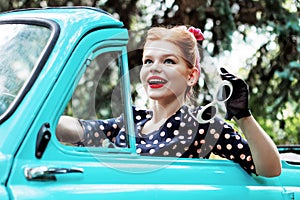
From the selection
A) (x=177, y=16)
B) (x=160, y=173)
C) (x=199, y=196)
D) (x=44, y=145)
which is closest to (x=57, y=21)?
(x=44, y=145)

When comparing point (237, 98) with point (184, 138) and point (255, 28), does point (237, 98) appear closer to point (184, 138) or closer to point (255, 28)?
point (184, 138)

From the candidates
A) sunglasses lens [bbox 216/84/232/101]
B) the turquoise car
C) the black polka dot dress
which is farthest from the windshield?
sunglasses lens [bbox 216/84/232/101]

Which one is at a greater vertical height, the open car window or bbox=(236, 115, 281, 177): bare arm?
the open car window

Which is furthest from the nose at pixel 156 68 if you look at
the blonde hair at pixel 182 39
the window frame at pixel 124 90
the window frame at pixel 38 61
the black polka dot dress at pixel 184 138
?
the window frame at pixel 38 61

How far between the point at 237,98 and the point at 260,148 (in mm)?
286

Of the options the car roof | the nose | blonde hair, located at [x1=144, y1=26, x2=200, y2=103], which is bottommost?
the nose

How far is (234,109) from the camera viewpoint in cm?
334

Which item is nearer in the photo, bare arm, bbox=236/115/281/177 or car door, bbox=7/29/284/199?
car door, bbox=7/29/284/199

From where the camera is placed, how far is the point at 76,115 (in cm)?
336

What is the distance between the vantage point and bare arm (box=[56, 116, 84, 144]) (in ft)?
10.9

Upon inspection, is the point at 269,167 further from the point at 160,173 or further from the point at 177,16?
the point at 177,16

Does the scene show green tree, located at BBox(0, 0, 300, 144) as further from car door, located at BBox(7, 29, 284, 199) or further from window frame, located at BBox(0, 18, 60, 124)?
window frame, located at BBox(0, 18, 60, 124)

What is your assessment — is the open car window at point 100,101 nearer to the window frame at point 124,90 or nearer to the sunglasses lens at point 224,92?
the window frame at point 124,90

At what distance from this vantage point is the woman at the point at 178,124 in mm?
3400
